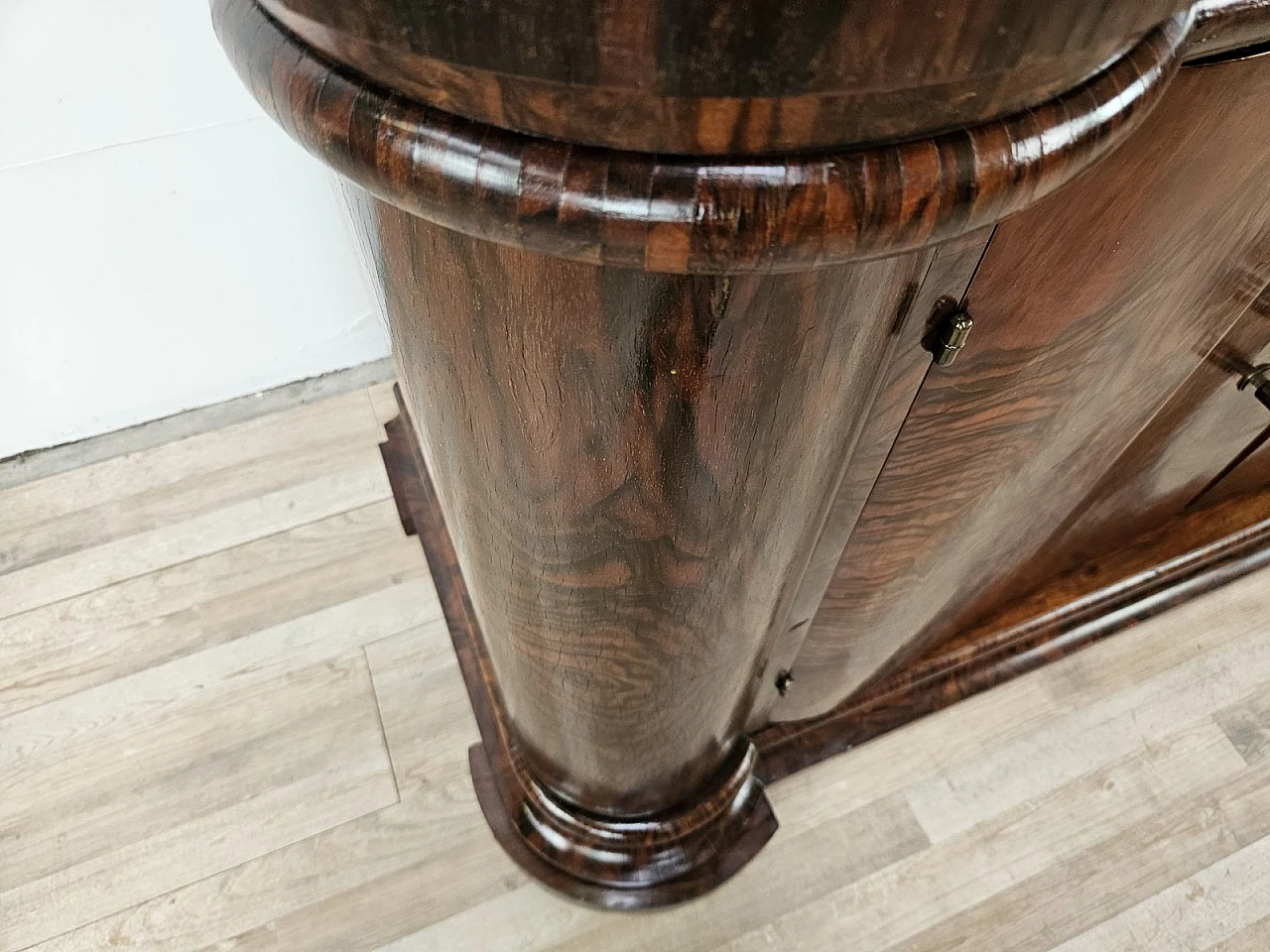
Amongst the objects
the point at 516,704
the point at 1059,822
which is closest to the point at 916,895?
the point at 1059,822

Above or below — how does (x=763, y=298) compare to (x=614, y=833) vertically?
above

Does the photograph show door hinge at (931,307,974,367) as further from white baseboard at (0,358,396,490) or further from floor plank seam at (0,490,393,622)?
white baseboard at (0,358,396,490)

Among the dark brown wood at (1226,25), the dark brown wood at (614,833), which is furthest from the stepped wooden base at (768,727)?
the dark brown wood at (1226,25)

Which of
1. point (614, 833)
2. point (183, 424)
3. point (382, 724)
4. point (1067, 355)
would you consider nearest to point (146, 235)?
point (183, 424)

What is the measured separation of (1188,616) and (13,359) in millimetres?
1342

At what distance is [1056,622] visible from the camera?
903 millimetres

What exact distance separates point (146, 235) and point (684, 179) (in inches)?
33.8

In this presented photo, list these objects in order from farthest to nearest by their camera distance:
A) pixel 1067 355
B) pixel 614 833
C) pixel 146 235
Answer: pixel 146 235
pixel 614 833
pixel 1067 355

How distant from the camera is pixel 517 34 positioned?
160 mm

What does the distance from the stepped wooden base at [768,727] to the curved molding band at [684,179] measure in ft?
2.09

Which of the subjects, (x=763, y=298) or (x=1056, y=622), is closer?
(x=763, y=298)

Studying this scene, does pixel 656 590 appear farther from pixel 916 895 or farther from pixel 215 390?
pixel 215 390

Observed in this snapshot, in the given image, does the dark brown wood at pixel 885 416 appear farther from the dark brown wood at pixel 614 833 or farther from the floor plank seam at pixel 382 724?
the floor plank seam at pixel 382 724

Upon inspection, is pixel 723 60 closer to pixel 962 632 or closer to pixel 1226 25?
pixel 1226 25
